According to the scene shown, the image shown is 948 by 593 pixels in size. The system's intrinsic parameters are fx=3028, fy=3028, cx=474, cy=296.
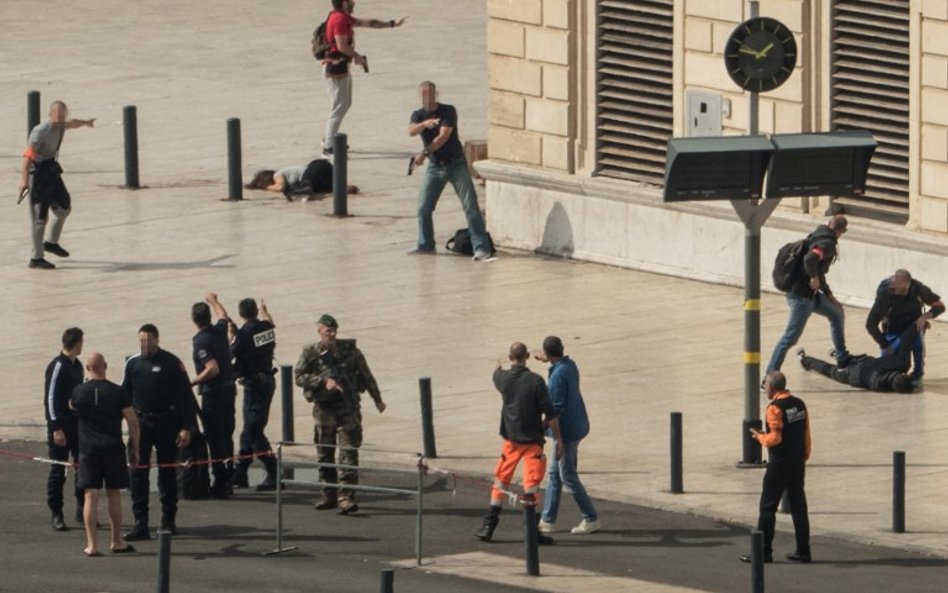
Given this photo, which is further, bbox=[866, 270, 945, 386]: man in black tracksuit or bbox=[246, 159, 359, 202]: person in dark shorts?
bbox=[246, 159, 359, 202]: person in dark shorts

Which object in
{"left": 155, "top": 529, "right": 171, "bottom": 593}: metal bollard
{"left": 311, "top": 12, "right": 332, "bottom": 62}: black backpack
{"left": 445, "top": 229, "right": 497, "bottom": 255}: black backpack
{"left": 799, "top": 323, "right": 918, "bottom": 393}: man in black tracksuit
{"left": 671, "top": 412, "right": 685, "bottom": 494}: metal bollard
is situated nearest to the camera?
{"left": 155, "top": 529, "right": 171, "bottom": 593}: metal bollard

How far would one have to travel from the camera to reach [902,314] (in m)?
26.0

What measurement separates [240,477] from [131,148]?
13440 millimetres

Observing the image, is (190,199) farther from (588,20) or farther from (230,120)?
(588,20)

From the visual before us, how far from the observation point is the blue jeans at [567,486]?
841 inches

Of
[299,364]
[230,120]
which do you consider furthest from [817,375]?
[230,120]

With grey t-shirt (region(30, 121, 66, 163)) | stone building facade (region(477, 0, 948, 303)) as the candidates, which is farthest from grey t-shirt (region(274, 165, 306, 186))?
grey t-shirt (region(30, 121, 66, 163))

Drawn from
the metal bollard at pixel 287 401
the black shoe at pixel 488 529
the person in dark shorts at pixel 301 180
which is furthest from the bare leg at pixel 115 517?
the person in dark shorts at pixel 301 180

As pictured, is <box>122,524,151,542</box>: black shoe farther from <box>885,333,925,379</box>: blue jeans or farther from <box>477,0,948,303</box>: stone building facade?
<box>477,0,948,303</box>: stone building facade

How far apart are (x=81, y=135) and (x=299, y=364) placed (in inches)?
726

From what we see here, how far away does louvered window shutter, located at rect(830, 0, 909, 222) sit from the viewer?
2945 cm

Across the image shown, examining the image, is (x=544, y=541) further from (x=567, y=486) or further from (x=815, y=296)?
(x=815, y=296)

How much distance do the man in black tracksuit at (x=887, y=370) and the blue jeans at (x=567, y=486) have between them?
5.09 m

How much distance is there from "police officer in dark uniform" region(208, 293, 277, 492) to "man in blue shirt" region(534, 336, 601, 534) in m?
2.60
